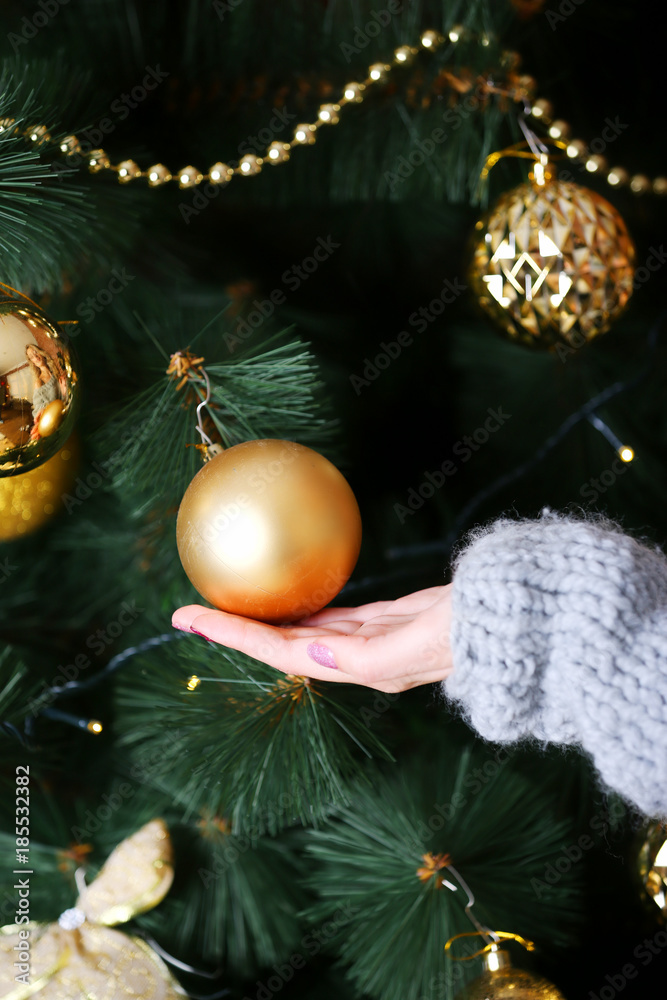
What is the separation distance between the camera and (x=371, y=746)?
1.81 feet

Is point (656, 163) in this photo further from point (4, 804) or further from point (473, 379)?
point (4, 804)

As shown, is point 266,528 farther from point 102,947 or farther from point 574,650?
point 102,947

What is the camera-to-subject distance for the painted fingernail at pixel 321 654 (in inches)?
17.1

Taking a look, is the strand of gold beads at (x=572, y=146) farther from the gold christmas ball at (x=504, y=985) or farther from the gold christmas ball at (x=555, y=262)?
the gold christmas ball at (x=504, y=985)

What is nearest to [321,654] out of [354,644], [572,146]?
[354,644]

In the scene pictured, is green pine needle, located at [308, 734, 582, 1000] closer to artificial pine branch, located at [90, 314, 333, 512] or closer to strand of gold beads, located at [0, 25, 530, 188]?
artificial pine branch, located at [90, 314, 333, 512]

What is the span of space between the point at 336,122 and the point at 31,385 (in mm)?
353

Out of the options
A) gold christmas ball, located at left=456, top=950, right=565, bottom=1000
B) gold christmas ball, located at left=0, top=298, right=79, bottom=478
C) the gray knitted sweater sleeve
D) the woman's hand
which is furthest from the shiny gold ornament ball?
gold christmas ball, located at left=456, top=950, right=565, bottom=1000

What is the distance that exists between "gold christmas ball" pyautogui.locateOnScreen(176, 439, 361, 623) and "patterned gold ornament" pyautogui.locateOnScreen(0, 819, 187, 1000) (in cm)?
24

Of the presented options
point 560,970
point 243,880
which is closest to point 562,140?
point 243,880

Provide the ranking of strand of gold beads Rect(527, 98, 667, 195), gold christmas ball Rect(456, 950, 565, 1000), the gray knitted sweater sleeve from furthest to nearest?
strand of gold beads Rect(527, 98, 667, 195) → gold christmas ball Rect(456, 950, 565, 1000) → the gray knitted sweater sleeve

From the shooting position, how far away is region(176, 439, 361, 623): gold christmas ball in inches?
16.8

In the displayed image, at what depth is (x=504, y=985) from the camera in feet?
1.67

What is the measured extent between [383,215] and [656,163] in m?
0.30
